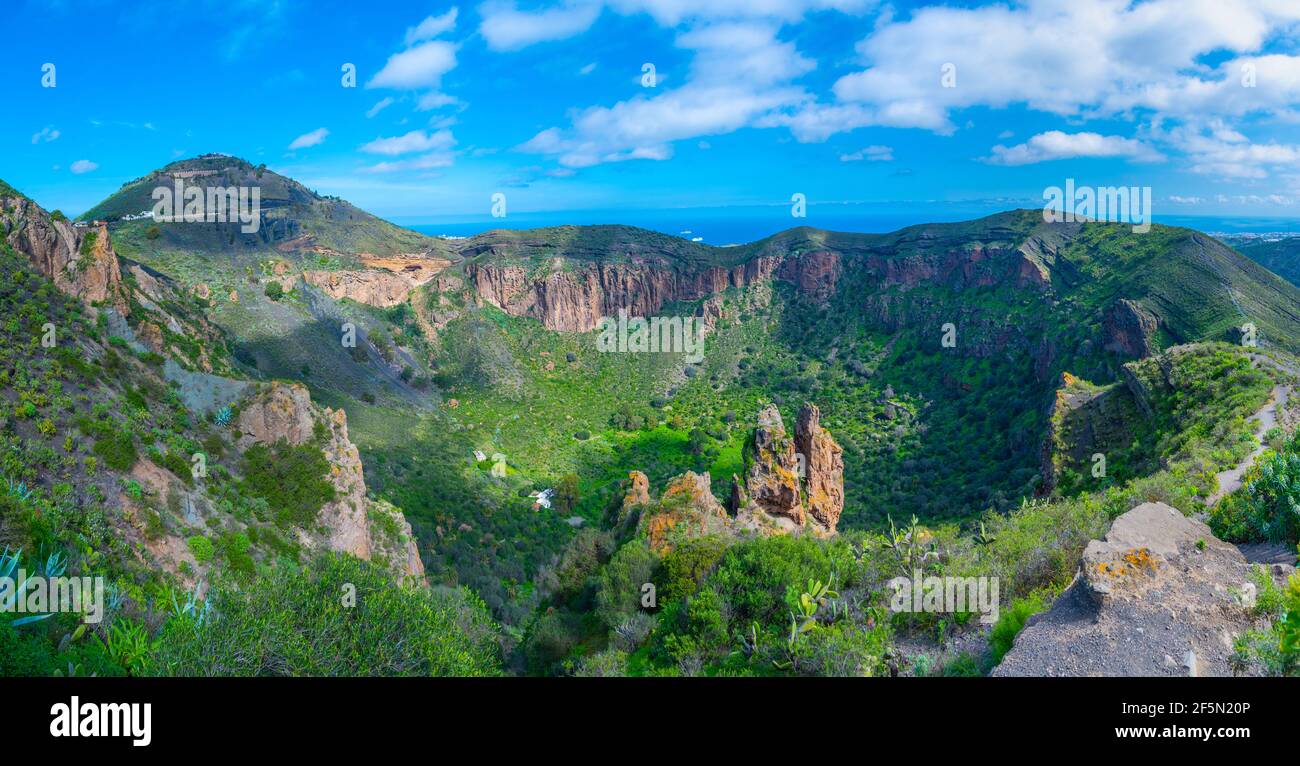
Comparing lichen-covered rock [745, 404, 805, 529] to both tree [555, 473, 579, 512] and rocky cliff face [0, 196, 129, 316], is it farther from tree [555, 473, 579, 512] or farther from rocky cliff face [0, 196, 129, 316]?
rocky cliff face [0, 196, 129, 316]

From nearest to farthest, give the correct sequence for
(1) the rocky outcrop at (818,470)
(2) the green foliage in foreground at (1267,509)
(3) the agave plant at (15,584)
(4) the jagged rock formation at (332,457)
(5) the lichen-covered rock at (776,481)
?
(2) the green foliage in foreground at (1267,509), (3) the agave plant at (15,584), (4) the jagged rock formation at (332,457), (5) the lichen-covered rock at (776,481), (1) the rocky outcrop at (818,470)

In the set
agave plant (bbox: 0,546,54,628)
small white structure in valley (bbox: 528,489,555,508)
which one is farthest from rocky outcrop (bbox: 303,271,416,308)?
agave plant (bbox: 0,546,54,628)

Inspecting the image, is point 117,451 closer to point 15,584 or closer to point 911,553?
point 15,584

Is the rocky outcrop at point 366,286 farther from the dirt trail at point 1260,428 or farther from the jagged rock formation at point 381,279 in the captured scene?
the dirt trail at point 1260,428

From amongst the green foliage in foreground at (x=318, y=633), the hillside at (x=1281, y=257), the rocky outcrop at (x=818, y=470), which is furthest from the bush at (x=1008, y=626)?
the hillside at (x=1281, y=257)
